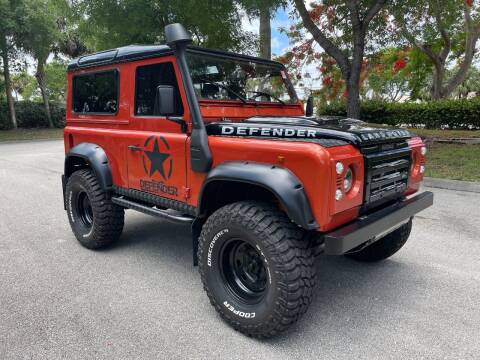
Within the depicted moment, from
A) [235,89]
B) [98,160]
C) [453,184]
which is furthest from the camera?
[453,184]

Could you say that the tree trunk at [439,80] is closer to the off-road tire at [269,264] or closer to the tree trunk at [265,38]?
the tree trunk at [265,38]

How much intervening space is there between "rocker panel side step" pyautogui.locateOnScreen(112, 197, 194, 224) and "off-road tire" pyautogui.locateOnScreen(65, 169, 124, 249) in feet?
0.55

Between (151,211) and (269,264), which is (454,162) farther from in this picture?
(269,264)

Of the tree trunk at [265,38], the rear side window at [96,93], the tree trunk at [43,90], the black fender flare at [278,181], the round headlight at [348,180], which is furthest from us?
the tree trunk at [43,90]

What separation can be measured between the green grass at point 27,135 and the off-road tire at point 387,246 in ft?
63.6

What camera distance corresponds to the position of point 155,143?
351cm

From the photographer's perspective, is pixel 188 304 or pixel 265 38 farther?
pixel 265 38

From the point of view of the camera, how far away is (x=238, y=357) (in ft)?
8.38

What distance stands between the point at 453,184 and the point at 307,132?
18.1 feet

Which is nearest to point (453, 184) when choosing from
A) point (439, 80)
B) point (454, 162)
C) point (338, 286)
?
point (454, 162)

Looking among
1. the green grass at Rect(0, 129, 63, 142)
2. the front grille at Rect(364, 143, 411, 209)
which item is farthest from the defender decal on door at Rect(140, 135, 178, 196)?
the green grass at Rect(0, 129, 63, 142)

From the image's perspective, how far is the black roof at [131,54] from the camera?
3.43 m

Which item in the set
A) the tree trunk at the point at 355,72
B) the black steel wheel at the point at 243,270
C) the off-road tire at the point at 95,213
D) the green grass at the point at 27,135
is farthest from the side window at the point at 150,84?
the green grass at the point at 27,135

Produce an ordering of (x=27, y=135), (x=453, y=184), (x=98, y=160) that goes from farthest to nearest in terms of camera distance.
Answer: (x=27, y=135)
(x=453, y=184)
(x=98, y=160)
